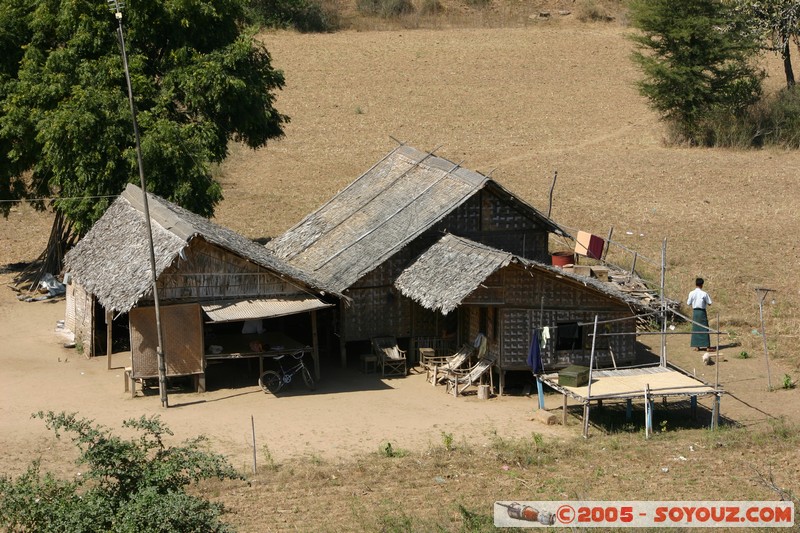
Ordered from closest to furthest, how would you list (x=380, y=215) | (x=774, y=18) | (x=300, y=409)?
1. (x=300, y=409)
2. (x=380, y=215)
3. (x=774, y=18)

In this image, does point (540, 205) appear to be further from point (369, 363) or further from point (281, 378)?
point (281, 378)

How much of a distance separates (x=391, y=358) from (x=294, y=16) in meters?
39.1

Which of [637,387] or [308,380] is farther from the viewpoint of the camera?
[308,380]

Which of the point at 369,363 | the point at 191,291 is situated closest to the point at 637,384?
the point at 369,363

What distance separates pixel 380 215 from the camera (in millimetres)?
25297

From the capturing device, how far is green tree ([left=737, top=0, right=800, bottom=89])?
45.4 meters

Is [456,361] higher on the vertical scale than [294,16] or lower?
lower

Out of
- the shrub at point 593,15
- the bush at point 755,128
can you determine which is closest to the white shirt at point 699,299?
the bush at point 755,128

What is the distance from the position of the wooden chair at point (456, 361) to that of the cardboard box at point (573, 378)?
8.07ft

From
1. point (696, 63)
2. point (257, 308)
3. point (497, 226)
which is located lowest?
point (257, 308)

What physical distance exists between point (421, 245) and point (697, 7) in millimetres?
25803

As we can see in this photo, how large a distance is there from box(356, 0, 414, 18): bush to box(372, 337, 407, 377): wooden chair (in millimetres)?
41603

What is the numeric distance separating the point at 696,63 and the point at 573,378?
28373 millimetres

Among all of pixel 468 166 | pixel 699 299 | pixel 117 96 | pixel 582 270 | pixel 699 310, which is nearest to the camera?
pixel 699 299
